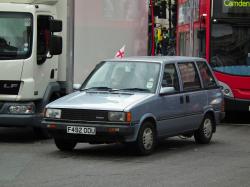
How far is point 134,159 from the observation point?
36.0ft

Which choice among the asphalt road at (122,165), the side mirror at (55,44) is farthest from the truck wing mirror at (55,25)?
the asphalt road at (122,165)

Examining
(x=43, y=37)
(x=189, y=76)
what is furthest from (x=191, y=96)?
(x=43, y=37)

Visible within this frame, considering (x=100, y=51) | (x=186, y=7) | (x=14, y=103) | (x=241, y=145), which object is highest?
(x=186, y=7)

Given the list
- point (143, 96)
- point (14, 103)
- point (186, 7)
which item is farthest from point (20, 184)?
point (186, 7)

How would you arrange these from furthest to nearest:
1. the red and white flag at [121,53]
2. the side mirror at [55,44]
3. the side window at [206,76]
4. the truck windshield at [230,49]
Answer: the truck windshield at [230,49]
the red and white flag at [121,53]
the side window at [206,76]
the side mirror at [55,44]

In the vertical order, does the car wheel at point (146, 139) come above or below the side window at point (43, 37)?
below

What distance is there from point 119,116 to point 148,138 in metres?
0.81

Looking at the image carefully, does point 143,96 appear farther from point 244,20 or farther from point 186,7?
point 186,7

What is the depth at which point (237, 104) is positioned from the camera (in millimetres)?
17500

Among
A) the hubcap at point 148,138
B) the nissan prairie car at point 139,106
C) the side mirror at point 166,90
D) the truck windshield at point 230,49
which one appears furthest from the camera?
the truck windshield at point 230,49

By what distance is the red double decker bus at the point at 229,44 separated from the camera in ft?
56.6

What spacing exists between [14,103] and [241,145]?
4.45 metres

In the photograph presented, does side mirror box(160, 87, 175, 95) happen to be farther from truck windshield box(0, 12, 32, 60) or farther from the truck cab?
truck windshield box(0, 12, 32, 60)

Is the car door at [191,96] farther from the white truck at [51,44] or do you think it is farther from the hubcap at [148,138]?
the white truck at [51,44]
